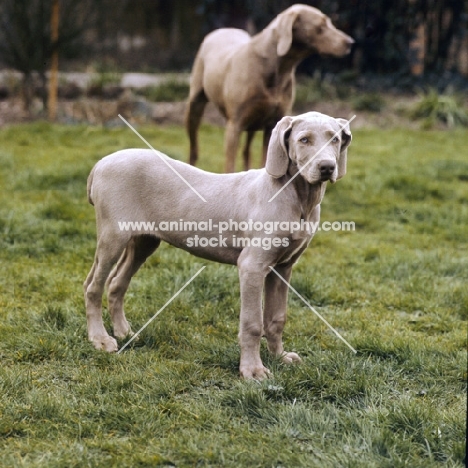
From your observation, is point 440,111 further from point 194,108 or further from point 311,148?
point 311,148

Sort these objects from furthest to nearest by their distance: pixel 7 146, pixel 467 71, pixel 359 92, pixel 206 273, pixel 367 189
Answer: pixel 467 71, pixel 359 92, pixel 7 146, pixel 367 189, pixel 206 273

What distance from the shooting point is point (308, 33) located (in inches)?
245

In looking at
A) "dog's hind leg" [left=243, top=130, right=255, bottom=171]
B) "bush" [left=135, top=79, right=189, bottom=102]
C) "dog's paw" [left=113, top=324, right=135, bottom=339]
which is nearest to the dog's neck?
"dog's paw" [left=113, top=324, right=135, bottom=339]

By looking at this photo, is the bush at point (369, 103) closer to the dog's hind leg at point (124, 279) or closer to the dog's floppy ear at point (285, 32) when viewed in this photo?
the dog's floppy ear at point (285, 32)

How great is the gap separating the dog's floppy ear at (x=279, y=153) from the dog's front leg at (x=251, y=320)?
0.48 meters

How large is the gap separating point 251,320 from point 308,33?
3.45 metres

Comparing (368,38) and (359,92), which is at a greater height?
(368,38)

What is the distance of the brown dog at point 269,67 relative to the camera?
20.3ft

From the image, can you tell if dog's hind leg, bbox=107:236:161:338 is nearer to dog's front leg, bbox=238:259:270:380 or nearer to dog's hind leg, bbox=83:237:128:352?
dog's hind leg, bbox=83:237:128:352

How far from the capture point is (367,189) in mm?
7535

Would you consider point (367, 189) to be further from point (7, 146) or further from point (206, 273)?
point (7, 146)

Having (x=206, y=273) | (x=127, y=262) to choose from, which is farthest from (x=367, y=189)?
(x=127, y=262)

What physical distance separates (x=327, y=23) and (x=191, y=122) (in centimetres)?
194

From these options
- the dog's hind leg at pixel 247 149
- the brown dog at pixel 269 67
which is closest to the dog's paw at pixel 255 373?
the brown dog at pixel 269 67
